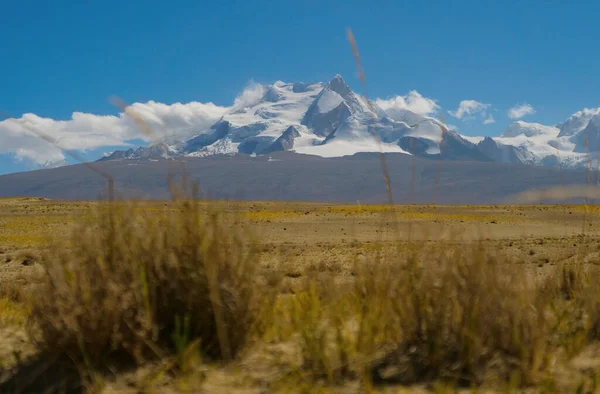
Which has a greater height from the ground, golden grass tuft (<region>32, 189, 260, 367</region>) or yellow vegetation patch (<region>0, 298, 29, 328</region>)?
golden grass tuft (<region>32, 189, 260, 367</region>)

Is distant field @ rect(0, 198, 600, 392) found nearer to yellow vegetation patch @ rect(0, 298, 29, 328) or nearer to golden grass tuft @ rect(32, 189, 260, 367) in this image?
yellow vegetation patch @ rect(0, 298, 29, 328)

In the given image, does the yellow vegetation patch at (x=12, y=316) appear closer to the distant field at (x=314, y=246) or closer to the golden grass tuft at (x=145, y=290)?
the distant field at (x=314, y=246)

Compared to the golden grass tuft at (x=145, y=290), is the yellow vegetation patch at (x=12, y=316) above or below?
below

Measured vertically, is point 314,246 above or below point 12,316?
below

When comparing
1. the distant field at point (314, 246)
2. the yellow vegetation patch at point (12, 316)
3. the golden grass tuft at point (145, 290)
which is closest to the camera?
the golden grass tuft at point (145, 290)

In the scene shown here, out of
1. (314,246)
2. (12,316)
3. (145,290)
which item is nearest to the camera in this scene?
(145,290)

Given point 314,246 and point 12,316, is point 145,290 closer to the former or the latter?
point 12,316

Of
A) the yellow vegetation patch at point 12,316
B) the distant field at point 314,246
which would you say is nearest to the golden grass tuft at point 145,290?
the distant field at point 314,246

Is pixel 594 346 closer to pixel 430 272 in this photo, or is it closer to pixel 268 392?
pixel 430 272

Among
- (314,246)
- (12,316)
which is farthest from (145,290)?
(314,246)

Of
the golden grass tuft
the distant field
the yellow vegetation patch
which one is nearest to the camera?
the golden grass tuft

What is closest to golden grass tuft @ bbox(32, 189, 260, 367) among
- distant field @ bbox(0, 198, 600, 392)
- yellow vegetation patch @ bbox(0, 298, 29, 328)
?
distant field @ bbox(0, 198, 600, 392)

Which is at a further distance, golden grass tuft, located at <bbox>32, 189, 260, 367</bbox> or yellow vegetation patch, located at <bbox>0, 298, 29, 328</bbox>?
yellow vegetation patch, located at <bbox>0, 298, 29, 328</bbox>

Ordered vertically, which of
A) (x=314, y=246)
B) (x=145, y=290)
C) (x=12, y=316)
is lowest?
(x=314, y=246)
